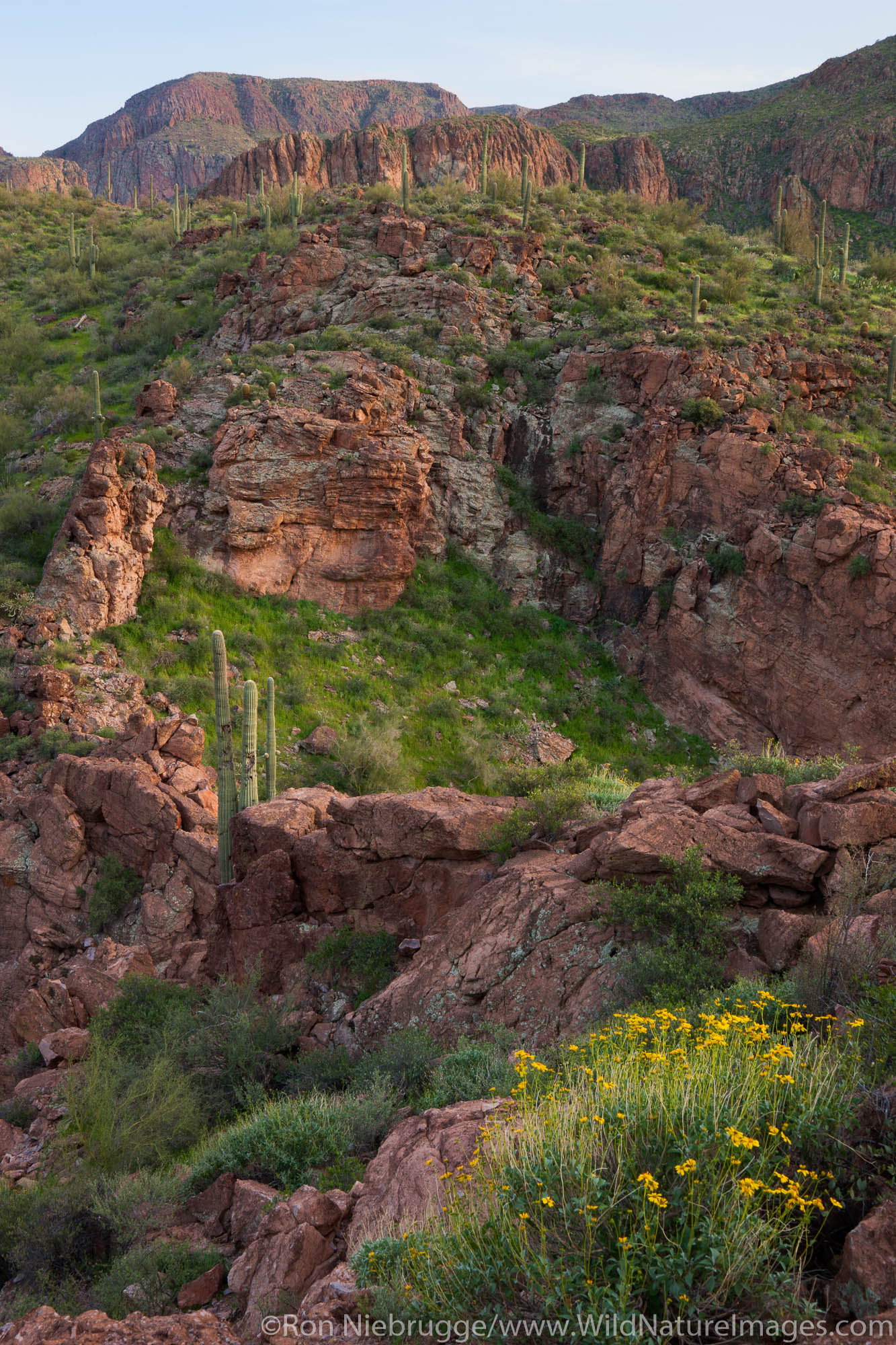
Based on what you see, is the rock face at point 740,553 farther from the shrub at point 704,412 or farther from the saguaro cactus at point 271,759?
the saguaro cactus at point 271,759

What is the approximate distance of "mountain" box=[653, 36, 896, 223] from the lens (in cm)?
5422

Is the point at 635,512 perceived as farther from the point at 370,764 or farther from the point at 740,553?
the point at 370,764

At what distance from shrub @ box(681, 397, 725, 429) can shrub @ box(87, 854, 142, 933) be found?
57.8 ft

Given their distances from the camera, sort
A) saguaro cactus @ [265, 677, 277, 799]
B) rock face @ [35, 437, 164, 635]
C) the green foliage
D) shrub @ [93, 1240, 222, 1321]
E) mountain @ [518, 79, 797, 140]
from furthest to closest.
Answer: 1. mountain @ [518, 79, 797, 140]
2. rock face @ [35, 437, 164, 635]
3. saguaro cactus @ [265, 677, 277, 799]
4. the green foliage
5. shrub @ [93, 1240, 222, 1321]

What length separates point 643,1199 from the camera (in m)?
3.19

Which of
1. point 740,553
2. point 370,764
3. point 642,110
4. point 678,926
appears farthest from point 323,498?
point 642,110

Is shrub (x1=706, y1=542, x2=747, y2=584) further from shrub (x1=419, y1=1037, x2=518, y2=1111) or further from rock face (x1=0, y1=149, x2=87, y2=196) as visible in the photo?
rock face (x1=0, y1=149, x2=87, y2=196)

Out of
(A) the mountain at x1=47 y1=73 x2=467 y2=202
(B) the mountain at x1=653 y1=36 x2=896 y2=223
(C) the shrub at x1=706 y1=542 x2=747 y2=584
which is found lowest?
(C) the shrub at x1=706 y1=542 x2=747 y2=584

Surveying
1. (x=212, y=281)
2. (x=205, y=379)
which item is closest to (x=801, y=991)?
(x=205, y=379)

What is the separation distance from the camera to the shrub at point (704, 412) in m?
21.7

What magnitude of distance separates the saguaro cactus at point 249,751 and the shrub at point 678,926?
6.88 m

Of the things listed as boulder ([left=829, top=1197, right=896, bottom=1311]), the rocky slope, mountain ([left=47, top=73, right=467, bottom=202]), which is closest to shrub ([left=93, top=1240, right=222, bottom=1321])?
boulder ([left=829, top=1197, right=896, bottom=1311])

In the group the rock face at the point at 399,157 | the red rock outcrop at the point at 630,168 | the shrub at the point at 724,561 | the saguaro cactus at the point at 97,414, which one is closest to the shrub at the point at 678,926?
the shrub at the point at 724,561

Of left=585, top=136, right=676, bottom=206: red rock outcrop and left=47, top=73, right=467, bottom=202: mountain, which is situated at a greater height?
left=47, top=73, right=467, bottom=202: mountain
